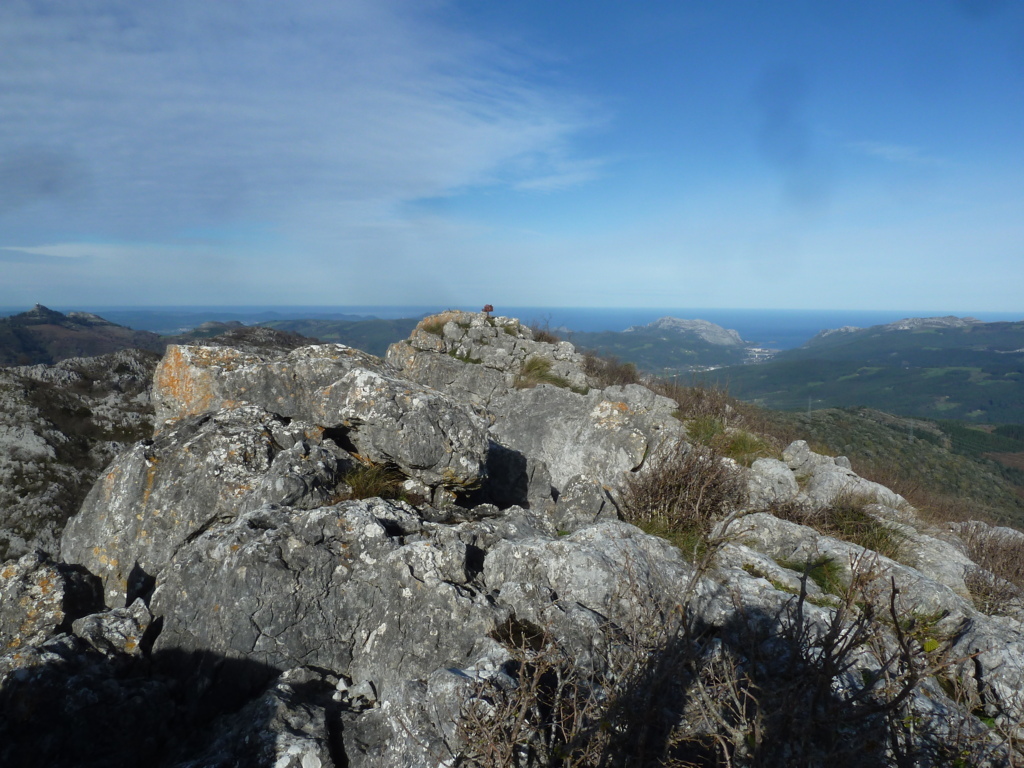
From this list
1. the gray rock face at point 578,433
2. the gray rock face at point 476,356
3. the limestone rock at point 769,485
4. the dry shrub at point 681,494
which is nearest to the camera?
the dry shrub at point 681,494

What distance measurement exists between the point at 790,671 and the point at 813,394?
526 feet

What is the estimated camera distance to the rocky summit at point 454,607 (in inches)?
120

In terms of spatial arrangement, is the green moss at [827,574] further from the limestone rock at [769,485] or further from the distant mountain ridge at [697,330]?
the distant mountain ridge at [697,330]

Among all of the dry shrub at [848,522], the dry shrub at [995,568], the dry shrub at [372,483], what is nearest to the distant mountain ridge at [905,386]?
the dry shrub at [995,568]

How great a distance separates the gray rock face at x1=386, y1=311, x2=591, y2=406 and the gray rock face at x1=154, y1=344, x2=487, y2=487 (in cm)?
726

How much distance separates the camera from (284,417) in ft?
22.4

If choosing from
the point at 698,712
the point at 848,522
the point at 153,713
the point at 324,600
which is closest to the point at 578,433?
the point at 848,522

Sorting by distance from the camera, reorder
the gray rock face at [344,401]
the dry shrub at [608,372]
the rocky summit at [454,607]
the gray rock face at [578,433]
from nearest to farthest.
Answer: the rocky summit at [454,607]
the gray rock face at [344,401]
the gray rock face at [578,433]
the dry shrub at [608,372]

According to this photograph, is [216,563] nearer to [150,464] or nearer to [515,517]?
[150,464]

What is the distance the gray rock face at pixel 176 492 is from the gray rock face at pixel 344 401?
66 centimetres

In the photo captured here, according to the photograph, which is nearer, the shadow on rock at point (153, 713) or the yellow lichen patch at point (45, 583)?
the shadow on rock at point (153, 713)

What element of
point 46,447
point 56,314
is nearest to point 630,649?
point 46,447

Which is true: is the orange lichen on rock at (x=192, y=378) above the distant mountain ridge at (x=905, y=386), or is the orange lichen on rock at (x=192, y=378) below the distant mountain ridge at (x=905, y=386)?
above

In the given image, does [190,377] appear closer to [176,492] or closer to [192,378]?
[192,378]
